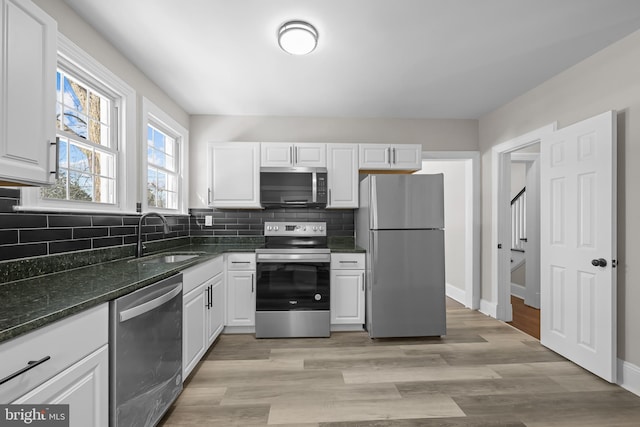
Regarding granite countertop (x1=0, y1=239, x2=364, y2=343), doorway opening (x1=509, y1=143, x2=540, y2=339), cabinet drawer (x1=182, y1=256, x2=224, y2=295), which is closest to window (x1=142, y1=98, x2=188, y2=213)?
cabinet drawer (x1=182, y1=256, x2=224, y2=295)

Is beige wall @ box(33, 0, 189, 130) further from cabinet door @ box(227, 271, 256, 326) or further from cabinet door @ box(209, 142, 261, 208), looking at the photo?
cabinet door @ box(227, 271, 256, 326)

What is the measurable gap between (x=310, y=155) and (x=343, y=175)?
0.45 meters

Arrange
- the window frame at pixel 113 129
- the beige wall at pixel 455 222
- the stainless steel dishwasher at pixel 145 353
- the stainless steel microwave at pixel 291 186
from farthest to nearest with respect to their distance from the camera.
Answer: the beige wall at pixel 455 222, the stainless steel microwave at pixel 291 186, the window frame at pixel 113 129, the stainless steel dishwasher at pixel 145 353

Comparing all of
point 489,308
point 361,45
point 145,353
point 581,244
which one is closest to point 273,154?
point 361,45

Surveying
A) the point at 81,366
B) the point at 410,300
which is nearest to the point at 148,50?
the point at 81,366

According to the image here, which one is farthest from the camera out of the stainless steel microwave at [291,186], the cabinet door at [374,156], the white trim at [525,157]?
the white trim at [525,157]

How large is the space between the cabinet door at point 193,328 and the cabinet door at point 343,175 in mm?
1732

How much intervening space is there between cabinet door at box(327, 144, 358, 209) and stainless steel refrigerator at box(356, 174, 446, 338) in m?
0.50

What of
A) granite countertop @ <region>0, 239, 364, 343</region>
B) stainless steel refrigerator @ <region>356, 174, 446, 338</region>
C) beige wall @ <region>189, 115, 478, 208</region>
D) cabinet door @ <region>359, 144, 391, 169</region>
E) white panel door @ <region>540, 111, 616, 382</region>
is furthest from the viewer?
beige wall @ <region>189, 115, 478, 208</region>

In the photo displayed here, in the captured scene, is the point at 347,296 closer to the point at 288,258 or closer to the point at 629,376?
the point at 288,258

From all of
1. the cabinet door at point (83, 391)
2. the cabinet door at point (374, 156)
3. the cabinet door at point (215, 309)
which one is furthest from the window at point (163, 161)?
the cabinet door at point (374, 156)

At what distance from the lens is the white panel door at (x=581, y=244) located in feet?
7.13

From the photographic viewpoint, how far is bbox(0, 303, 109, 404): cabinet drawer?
839 millimetres

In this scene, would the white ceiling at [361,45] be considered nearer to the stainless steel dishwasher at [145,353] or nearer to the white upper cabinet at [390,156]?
the white upper cabinet at [390,156]
